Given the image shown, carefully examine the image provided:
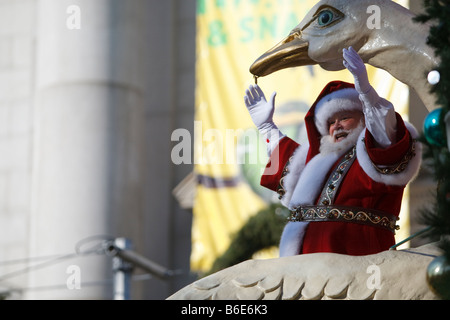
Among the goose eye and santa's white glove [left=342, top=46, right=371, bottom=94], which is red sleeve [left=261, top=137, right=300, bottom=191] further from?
santa's white glove [left=342, top=46, right=371, bottom=94]

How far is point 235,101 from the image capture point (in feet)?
26.8

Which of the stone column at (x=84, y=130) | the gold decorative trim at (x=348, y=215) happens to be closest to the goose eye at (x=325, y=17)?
the gold decorative trim at (x=348, y=215)

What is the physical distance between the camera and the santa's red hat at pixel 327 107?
3861 millimetres

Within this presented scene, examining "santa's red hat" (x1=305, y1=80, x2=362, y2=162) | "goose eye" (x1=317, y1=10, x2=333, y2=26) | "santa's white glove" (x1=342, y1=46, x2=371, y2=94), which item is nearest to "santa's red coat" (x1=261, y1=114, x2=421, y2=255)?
"santa's red hat" (x1=305, y1=80, x2=362, y2=162)

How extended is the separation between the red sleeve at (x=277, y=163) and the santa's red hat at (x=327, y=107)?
11 centimetres

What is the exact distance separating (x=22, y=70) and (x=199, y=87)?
2.12 m

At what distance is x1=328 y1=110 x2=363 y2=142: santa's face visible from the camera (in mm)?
3842

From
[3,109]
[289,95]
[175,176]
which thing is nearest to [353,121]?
[289,95]

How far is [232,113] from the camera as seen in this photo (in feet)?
26.8

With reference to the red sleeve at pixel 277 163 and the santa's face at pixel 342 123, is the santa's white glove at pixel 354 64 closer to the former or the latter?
the santa's face at pixel 342 123

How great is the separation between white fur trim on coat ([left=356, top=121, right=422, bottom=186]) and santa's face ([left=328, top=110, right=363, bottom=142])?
7.2 inches

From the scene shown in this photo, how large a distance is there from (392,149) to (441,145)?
1096mm

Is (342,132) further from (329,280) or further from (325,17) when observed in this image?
(329,280)

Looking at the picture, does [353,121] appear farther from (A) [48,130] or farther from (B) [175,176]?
(B) [175,176]
